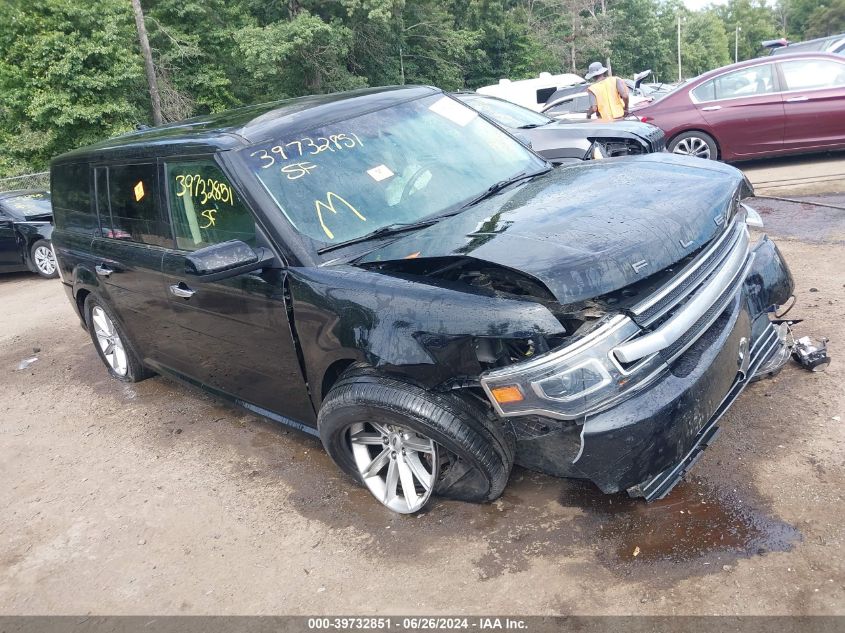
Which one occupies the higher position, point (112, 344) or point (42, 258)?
point (112, 344)

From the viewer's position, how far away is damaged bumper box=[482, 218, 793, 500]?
266 centimetres

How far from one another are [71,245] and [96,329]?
76 centimetres

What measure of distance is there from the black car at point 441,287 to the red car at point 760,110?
6304 mm

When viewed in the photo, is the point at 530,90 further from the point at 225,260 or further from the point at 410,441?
Answer: the point at 410,441

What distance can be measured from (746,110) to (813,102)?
79cm

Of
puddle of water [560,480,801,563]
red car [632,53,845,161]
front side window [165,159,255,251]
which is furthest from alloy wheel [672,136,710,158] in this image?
front side window [165,159,255,251]

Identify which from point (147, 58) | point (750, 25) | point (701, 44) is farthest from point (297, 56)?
point (750, 25)

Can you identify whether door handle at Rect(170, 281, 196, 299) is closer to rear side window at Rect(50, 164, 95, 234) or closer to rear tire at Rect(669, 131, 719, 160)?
rear side window at Rect(50, 164, 95, 234)

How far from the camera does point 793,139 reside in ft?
31.1

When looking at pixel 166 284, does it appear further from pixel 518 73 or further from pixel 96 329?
pixel 518 73

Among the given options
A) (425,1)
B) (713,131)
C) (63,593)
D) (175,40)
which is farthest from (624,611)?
(425,1)

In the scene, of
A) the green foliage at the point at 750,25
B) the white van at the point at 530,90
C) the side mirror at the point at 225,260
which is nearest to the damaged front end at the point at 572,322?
the side mirror at the point at 225,260

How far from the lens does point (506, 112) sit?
29.4ft

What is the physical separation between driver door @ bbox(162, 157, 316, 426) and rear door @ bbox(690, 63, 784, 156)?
8.01m
